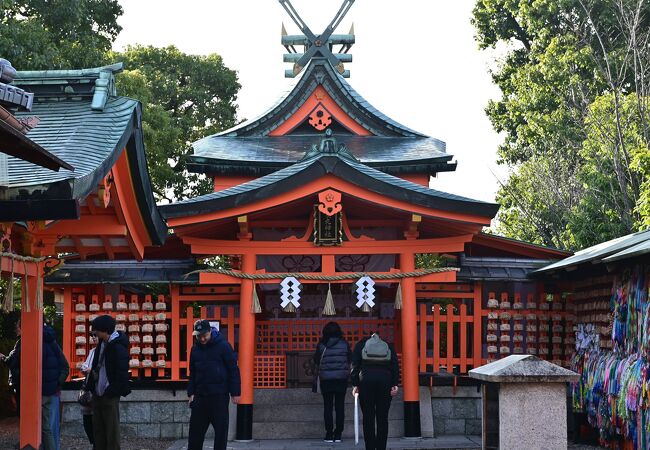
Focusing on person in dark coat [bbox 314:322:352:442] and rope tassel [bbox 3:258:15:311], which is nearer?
rope tassel [bbox 3:258:15:311]

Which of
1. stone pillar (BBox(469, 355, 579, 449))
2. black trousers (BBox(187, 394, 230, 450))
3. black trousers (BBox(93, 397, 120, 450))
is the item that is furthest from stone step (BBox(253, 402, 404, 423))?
stone pillar (BBox(469, 355, 579, 449))

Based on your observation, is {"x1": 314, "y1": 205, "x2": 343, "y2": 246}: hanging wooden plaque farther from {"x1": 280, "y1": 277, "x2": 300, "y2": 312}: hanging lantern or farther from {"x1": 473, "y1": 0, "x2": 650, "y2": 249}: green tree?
{"x1": 473, "y1": 0, "x2": 650, "y2": 249}: green tree

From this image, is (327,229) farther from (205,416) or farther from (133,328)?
(205,416)

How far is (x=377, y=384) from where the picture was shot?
1338cm

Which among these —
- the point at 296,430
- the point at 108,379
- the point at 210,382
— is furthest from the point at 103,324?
the point at 296,430

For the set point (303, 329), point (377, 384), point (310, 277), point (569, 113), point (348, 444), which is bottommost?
point (348, 444)

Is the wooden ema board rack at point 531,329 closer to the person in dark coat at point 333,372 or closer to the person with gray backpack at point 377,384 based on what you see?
the person in dark coat at point 333,372

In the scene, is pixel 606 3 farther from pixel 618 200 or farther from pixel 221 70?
pixel 221 70

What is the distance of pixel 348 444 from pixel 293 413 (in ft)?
4.82

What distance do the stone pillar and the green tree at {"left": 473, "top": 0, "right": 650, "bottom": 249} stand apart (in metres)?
11.1

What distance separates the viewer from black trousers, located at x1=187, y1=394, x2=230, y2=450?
460 inches

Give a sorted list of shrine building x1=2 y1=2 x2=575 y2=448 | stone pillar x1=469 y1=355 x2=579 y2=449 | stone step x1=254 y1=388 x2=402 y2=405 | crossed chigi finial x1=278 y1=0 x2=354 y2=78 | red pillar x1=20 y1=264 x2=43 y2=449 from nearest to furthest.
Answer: stone pillar x1=469 y1=355 x2=579 y2=449 → red pillar x1=20 y1=264 x2=43 y2=449 → shrine building x1=2 y1=2 x2=575 y2=448 → stone step x1=254 y1=388 x2=402 y2=405 → crossed chigi finial x1=278 y1=0 x2=354 y2=78

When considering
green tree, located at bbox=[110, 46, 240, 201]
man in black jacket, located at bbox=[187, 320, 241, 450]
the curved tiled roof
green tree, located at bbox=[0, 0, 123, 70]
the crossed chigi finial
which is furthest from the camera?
green tree, located at bbox=[110, 46, 240, 201]

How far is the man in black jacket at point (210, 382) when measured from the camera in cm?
1159
